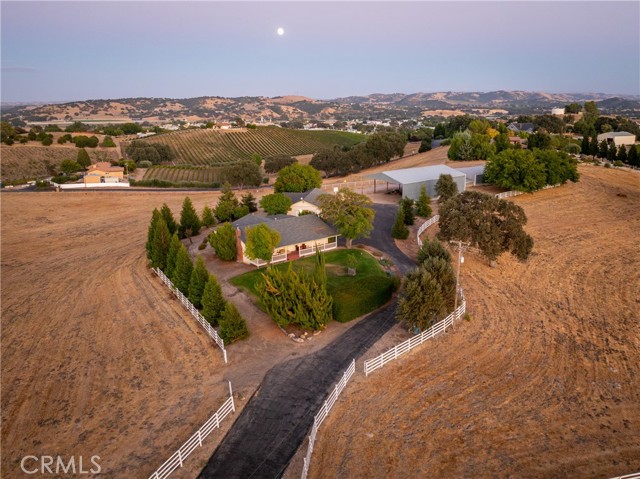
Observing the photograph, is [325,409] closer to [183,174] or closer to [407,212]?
[407,212]

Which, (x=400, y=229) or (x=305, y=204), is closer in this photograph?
(x=400, y=229)

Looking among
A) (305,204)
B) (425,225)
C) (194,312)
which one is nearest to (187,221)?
(305,204)

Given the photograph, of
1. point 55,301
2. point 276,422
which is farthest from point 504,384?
point 55,301

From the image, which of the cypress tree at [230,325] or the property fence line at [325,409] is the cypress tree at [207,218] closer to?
the cypress tree at [230,325]

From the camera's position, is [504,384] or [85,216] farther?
[85,216]

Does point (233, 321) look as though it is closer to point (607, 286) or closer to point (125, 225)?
point (607, 286)
